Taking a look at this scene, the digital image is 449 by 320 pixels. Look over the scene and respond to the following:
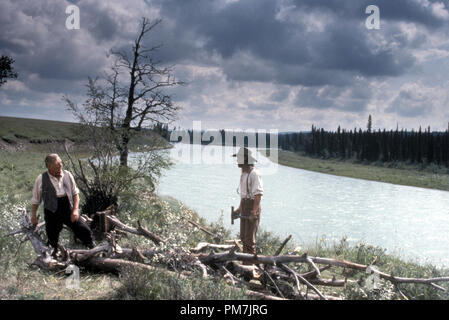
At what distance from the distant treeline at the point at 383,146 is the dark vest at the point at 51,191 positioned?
4685cm

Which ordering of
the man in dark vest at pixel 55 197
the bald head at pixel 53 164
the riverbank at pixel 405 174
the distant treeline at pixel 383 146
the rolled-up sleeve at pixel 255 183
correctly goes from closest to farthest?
the bald head at pixel 53 164, the man in dark vest at pixel 55 197, the rolled-up sleeve at pixel 255 183, the riverbank at pixel 405 174, the distant treeline at pixel 383 146

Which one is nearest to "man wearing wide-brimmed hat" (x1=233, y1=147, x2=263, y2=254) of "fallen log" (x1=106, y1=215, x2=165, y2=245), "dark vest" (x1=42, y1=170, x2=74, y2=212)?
"fallen log" (x1=106, y1=215, x2=165, y2=245)

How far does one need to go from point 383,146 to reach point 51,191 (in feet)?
293

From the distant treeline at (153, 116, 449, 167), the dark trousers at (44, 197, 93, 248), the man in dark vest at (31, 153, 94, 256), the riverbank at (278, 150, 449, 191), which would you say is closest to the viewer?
the man in dark vest at (31, 153, 94, 256)

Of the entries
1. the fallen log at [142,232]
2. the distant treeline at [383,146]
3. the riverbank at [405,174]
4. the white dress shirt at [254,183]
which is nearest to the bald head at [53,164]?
the fallen log at [142,232]

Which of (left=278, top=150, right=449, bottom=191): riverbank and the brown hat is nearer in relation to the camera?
the brown hat

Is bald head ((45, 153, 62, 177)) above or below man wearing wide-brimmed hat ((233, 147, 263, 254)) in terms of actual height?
above

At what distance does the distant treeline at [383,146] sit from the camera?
74375 millimetres

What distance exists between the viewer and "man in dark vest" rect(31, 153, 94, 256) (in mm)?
7613

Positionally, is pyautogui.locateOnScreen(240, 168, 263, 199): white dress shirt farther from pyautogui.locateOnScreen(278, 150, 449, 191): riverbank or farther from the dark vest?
pyautogui.locateOnScreen(278, 150, 449, 191): riverbank

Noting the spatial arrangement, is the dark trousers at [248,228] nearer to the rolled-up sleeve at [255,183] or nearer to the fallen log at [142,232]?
the rolled-up sleeve at [255,183]

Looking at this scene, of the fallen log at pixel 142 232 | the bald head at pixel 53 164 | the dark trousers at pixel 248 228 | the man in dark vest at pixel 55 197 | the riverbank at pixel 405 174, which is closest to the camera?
the bald head at pixel 53 164

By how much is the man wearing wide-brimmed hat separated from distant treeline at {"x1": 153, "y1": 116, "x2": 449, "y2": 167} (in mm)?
46640
